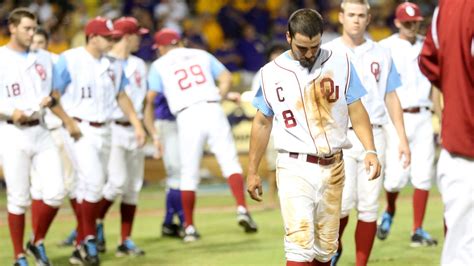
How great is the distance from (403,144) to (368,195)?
562 millimetres

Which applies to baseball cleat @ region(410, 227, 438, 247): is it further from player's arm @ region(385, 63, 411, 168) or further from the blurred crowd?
the blurred crowd

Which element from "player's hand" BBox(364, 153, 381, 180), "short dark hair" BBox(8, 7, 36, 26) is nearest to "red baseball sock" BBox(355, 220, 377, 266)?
"player's hand" BBox(364, 153, 381, 180)

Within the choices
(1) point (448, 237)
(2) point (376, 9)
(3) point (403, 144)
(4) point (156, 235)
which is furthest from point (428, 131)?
(2) point (376, 9)

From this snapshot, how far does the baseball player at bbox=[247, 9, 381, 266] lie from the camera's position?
7.27 meters

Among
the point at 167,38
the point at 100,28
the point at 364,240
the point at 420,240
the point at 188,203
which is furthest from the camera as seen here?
the point at 167,38

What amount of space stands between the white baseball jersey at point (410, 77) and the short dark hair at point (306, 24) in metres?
4.39

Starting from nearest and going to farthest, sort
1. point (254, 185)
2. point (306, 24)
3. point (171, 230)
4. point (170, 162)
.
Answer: point (306, 24), point (254, 185), point (171, 230), point (170, 162)

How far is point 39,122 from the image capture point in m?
10.2

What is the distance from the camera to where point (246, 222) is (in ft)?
41.2

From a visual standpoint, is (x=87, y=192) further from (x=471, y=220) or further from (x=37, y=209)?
(x=471, y=220)

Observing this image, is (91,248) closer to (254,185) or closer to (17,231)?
(17,231)

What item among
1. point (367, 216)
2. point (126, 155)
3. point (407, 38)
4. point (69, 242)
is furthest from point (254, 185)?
point (69, 242)

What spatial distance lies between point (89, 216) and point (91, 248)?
0.39m

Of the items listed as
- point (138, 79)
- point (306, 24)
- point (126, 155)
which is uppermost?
point (306, 24)
